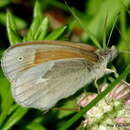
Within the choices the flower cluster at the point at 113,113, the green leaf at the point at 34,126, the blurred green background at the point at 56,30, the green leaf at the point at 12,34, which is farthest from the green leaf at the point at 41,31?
the flower cluster at the point at 113,113

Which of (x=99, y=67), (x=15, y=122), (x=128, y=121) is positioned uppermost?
(x=99, y=67)

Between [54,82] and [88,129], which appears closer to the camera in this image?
[88,129]

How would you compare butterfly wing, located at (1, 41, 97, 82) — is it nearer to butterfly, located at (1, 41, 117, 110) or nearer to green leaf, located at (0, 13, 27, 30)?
butterfly, located at (1, 41, 117, 110)

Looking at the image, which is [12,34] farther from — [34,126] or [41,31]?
[34,126]

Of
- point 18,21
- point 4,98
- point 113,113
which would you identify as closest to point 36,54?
point 4,98

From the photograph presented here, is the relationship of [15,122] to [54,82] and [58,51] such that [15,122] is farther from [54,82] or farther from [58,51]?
[58,51]

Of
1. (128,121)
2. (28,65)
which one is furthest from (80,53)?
(128,121)

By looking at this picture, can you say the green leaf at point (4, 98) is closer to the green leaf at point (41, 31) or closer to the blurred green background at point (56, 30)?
the blurred green background at point (56, 30)
